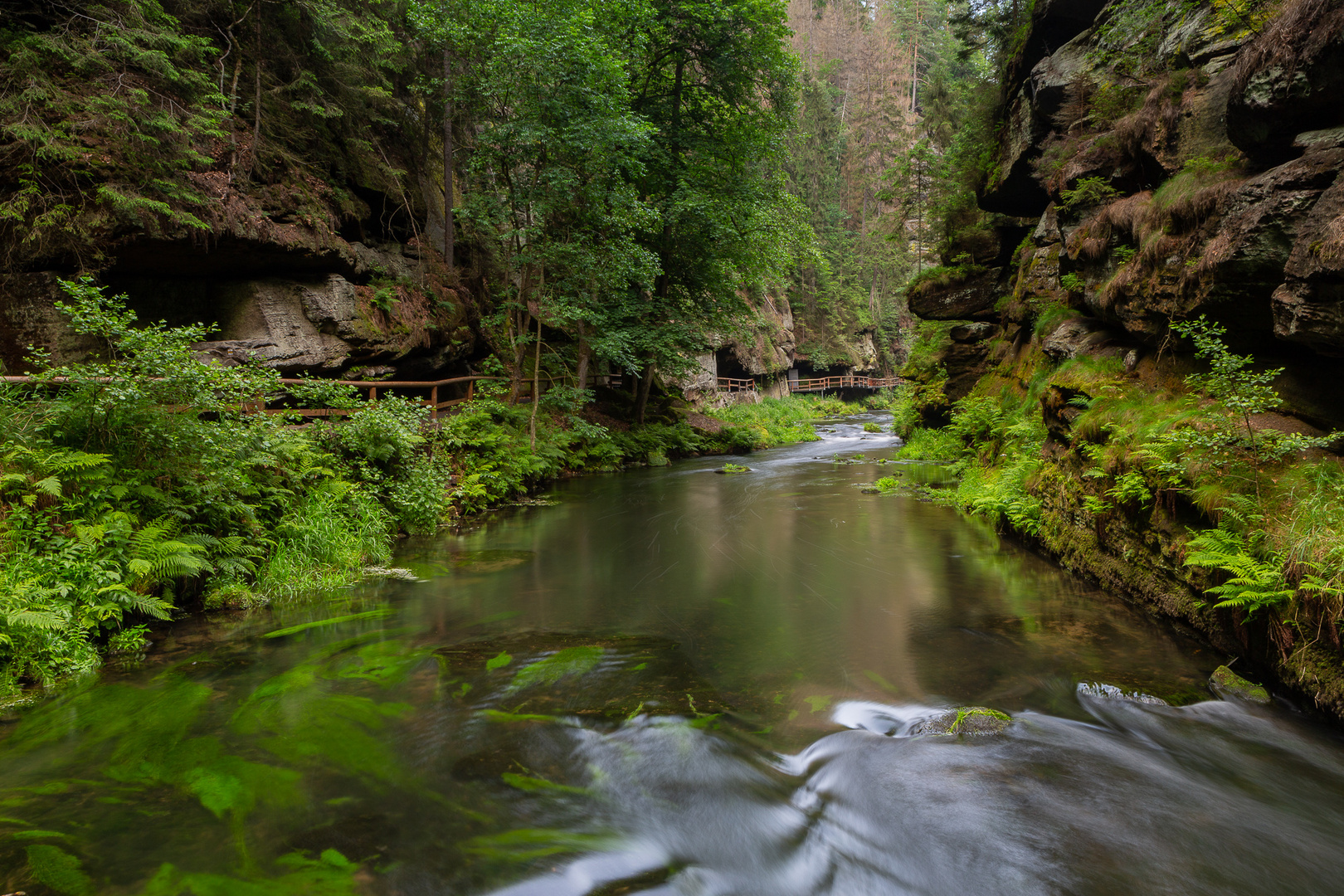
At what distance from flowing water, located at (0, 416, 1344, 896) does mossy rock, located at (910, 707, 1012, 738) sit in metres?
0.11

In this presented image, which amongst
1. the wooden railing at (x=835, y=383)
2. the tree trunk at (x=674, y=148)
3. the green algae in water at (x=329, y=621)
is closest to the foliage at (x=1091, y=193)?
the tree trunk at (x=674, y=148)

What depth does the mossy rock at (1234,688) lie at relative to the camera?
4469 mm

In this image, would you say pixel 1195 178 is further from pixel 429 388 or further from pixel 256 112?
pixel 256 112

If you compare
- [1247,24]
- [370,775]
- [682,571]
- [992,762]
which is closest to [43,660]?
[370,775]

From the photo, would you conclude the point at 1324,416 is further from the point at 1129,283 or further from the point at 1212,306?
the point at 1129,283

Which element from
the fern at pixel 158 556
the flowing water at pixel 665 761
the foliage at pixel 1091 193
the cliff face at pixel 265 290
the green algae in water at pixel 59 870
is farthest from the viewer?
the foliage at pixel 1091 193

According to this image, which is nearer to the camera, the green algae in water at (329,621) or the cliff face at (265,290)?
the green algae in water at (329,621)

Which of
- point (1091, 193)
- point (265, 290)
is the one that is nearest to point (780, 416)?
point (1091, 193)

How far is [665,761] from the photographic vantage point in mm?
4066

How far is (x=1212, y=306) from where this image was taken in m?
6.37

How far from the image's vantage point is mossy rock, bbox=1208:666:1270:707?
447 centimetres

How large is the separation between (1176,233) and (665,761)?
824 centimetres

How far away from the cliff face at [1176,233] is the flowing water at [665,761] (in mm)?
734

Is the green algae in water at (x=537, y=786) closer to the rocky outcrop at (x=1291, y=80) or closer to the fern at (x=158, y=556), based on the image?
the fern at (x=158, y=556)
